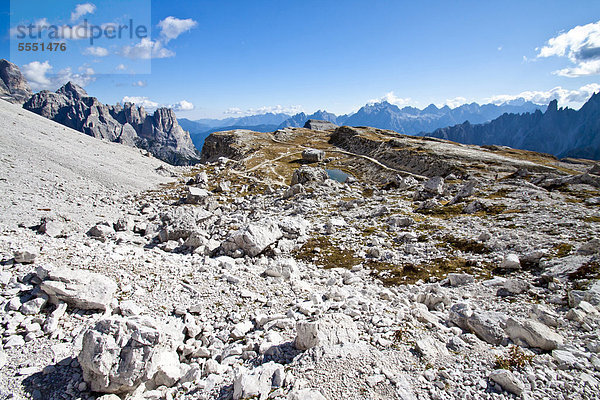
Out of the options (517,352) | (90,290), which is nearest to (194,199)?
(90,290)

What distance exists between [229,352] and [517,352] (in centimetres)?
1010

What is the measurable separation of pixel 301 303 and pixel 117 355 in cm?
719

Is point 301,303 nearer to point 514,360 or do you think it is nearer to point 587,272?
point 514,360

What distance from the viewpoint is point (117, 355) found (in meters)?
8.01

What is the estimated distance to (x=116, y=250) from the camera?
1598 cm

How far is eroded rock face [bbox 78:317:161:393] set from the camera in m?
7.73

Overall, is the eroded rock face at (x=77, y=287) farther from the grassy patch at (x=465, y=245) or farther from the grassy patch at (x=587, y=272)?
the grassy patch at (x=587, y=272)

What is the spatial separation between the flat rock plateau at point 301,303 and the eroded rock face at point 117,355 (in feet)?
0.15

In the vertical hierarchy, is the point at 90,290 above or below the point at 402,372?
above

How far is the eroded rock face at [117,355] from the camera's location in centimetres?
773

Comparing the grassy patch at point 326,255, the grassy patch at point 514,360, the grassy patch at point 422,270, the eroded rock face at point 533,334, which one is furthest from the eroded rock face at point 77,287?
the eroded rock face at point 533,334

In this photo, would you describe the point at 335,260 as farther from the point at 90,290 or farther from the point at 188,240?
the point at 90,290

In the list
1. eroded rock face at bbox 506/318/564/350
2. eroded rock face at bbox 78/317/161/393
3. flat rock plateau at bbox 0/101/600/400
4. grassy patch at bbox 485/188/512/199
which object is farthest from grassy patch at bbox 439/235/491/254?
eroded rock face at bbox 78/317/161/393

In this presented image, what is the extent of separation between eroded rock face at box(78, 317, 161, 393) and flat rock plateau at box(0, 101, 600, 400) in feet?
0.15
